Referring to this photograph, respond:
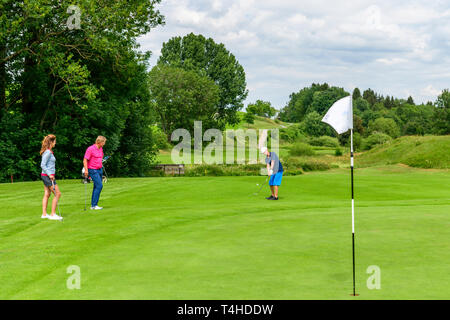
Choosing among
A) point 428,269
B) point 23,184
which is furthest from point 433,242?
point 23,184

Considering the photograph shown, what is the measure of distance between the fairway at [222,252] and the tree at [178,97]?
69.3 metres

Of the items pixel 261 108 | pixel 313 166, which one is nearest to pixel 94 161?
pixel 313 166

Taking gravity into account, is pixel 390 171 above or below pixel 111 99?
below

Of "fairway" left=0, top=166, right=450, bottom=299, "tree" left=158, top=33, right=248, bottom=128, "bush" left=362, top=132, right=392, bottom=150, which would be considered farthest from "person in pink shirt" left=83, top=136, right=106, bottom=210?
"tree" left=158, top=33, right=248, bottom=128

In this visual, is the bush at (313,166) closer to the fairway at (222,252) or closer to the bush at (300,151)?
the bush at (300,151)

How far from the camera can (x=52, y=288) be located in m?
7.57

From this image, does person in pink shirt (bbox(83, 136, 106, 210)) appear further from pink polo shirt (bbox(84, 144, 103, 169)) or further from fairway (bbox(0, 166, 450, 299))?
fairway (bbox(0, 166, 450, 299))

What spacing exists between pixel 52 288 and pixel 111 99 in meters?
35.1

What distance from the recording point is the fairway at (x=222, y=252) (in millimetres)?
7297

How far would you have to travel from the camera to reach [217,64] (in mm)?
105625

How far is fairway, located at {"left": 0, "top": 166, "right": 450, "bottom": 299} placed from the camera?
23.9 feet

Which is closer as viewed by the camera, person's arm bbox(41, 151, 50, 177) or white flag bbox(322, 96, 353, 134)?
white flag bbox(322, 96, 353, 134)

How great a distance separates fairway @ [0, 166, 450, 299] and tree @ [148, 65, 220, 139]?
6933 cm
